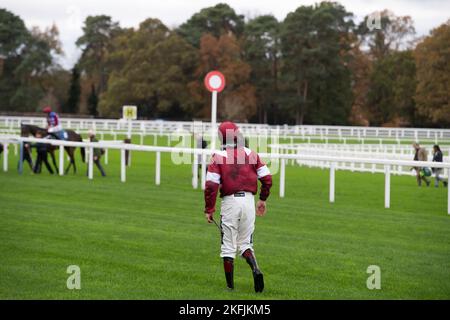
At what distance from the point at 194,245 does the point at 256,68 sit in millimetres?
57853

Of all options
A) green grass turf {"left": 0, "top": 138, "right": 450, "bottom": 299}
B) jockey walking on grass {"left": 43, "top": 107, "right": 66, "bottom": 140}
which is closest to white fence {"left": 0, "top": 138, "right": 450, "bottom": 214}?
green grass turf {"left": 0, "top": 138, "right": 450, "bottom": 299}

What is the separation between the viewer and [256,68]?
66688 millimetres

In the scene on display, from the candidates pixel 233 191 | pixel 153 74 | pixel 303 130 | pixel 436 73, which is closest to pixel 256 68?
pixel 153 74

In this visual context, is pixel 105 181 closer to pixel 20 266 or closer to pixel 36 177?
pixel 36 177

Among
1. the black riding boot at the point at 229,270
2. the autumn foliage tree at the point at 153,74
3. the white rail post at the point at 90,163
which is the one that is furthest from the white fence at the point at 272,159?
the autumn foliage tree at the point at 153,74

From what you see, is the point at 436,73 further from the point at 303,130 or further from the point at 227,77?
the point at 227,77

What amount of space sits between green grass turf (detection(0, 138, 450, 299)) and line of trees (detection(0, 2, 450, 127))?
46.8m

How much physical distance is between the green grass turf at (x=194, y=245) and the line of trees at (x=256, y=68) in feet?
153

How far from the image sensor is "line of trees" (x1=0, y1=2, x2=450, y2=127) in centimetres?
6288

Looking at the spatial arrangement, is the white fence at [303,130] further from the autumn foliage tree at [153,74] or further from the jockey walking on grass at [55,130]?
the jockey walking on grass at [55,130]

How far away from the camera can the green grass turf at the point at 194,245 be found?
7.19 meters

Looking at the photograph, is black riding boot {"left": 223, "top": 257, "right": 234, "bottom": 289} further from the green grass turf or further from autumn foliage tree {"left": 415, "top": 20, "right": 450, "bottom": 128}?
autumn foliage tree {"left": 415, "top": 20, "right": 450, "bottom": 128}

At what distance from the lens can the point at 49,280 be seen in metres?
7.37
